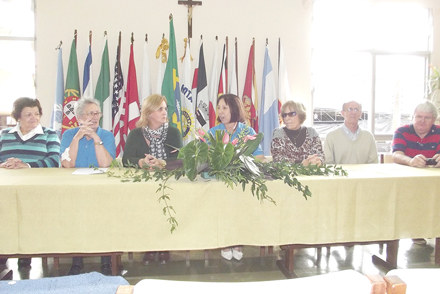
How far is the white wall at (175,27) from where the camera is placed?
437 centimetres

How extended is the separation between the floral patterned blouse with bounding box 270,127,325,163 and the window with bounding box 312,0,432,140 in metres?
2.26

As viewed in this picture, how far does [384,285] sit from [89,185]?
5.26ft

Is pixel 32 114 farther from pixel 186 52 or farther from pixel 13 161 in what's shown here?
pixel 186 52

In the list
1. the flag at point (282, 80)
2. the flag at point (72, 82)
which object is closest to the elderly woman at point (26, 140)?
the flag at point (72, 82)

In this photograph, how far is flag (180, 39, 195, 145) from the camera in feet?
14.4

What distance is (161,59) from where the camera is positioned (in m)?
4.45

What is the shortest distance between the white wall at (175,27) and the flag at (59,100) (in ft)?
0.49

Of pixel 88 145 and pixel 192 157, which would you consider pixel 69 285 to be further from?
pixel 88 145

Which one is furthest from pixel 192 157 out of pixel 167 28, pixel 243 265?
pixel 167 28

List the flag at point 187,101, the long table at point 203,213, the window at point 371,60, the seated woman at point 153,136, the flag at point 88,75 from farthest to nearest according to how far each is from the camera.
Result: the window at point 371,60
the flag at point 187,101
the flag at point 88,75
the seated woman at point 153,136
the long table at point 203,213

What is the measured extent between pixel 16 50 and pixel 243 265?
415cm

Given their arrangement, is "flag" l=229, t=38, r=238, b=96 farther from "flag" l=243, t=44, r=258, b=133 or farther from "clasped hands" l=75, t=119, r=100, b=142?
"clasped hands" l=75, t=119, r=100, b=142

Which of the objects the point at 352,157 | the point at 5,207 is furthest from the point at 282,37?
the point at 5,207

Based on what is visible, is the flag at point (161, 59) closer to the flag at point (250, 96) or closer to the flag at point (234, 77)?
the flag at point (234, 77)
